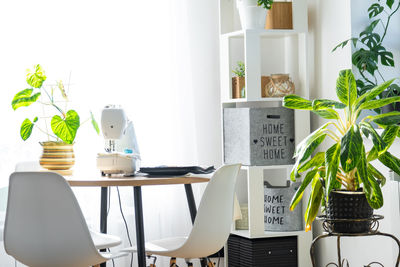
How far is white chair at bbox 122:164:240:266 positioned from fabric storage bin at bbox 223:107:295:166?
3.36ft

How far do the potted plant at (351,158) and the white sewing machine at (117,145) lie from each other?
729 mm

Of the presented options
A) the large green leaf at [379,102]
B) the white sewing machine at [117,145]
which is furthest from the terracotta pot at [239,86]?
the large green leaf at [379,102]

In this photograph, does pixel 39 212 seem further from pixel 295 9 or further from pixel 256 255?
pixel 295 9

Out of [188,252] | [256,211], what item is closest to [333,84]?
[256,211]

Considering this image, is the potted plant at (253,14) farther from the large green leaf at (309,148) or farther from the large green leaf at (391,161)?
the large green leaf at (391,161)

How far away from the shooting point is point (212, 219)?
9.19 feet

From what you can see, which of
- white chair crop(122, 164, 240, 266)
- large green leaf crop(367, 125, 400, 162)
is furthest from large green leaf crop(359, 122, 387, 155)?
white chair crop(122, 164, 240, 266)

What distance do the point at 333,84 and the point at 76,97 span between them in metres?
1.56

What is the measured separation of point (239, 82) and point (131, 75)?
0.69 m

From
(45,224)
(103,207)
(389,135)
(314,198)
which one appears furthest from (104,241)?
(389,135)

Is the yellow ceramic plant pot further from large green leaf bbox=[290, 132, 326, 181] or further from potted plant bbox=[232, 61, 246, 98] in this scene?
potted plant bbox=[232, 61, 246, 98]

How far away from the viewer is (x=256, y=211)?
12.6 ft

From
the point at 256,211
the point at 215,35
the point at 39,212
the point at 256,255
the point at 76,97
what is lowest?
the point at 256,255

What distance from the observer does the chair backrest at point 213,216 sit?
2.76 m
